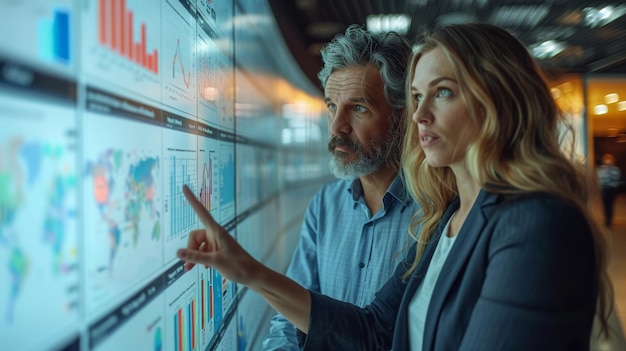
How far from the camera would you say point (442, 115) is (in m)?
1.26

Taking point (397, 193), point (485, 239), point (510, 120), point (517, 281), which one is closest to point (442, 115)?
point (510, 120)

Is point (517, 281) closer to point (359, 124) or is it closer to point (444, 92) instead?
point (444, 92)

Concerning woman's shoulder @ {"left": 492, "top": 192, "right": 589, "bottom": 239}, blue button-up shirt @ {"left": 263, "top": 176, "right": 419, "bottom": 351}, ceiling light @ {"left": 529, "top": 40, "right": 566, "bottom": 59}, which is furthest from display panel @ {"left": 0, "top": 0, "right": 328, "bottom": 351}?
ceiling light @ {"left": 529, "top": 40, "right": 566, "bottom": 59}

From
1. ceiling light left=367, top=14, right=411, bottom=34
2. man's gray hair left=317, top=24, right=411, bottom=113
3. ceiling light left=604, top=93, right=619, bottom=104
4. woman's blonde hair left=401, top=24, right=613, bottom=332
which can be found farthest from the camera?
ceiling light left=604, top=93, right=619, bottom=104

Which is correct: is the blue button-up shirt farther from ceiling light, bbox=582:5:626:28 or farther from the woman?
ceiling light, bbox=582:5:626:28

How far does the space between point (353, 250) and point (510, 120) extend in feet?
2.95

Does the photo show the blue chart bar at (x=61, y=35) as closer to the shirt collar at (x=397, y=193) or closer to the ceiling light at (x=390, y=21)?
the shirt collar at (x=397, y=193)

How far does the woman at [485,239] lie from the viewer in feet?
3.20

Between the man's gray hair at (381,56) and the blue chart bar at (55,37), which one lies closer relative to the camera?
the blue chart bar at (55,37)

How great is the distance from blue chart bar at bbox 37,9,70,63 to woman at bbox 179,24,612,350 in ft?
1.32

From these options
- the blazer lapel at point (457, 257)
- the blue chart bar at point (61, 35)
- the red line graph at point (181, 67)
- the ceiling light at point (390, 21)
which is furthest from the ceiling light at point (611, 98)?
the blue chart bar at point (61, 35)

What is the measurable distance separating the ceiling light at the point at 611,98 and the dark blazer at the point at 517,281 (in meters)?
9.62

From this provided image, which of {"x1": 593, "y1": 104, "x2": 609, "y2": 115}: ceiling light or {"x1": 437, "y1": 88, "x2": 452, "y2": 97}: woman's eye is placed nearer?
{"x1": 437, "y1": 88, "x2": 452, "y2": 97}: woman's eye

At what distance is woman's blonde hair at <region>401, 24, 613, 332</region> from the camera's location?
1.13m
